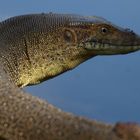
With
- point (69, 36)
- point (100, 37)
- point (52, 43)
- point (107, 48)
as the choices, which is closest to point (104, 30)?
point (100, 37)

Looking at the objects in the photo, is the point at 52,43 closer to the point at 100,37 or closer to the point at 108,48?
the point at 100,37

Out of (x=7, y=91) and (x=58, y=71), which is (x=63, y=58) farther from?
(x=7, y=91)

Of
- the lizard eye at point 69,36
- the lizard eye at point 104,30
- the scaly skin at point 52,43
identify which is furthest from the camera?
the lizard eye at point 104,30

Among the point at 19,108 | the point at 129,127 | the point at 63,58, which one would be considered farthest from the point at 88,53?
the point at 129,127

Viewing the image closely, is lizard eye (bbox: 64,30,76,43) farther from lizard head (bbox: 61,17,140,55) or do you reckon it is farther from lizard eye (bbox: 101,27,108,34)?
lizard eye (bbox: 101,27,108,34)

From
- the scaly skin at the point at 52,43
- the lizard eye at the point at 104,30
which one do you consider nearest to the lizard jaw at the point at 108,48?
the scaly skin at the point at 52,43

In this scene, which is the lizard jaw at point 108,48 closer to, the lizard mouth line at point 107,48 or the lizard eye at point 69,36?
the lizard mouth line at point 107,48

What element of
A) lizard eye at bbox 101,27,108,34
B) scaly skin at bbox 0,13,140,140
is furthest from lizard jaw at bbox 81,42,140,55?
lizard eye at bbox 101,27,108,34
